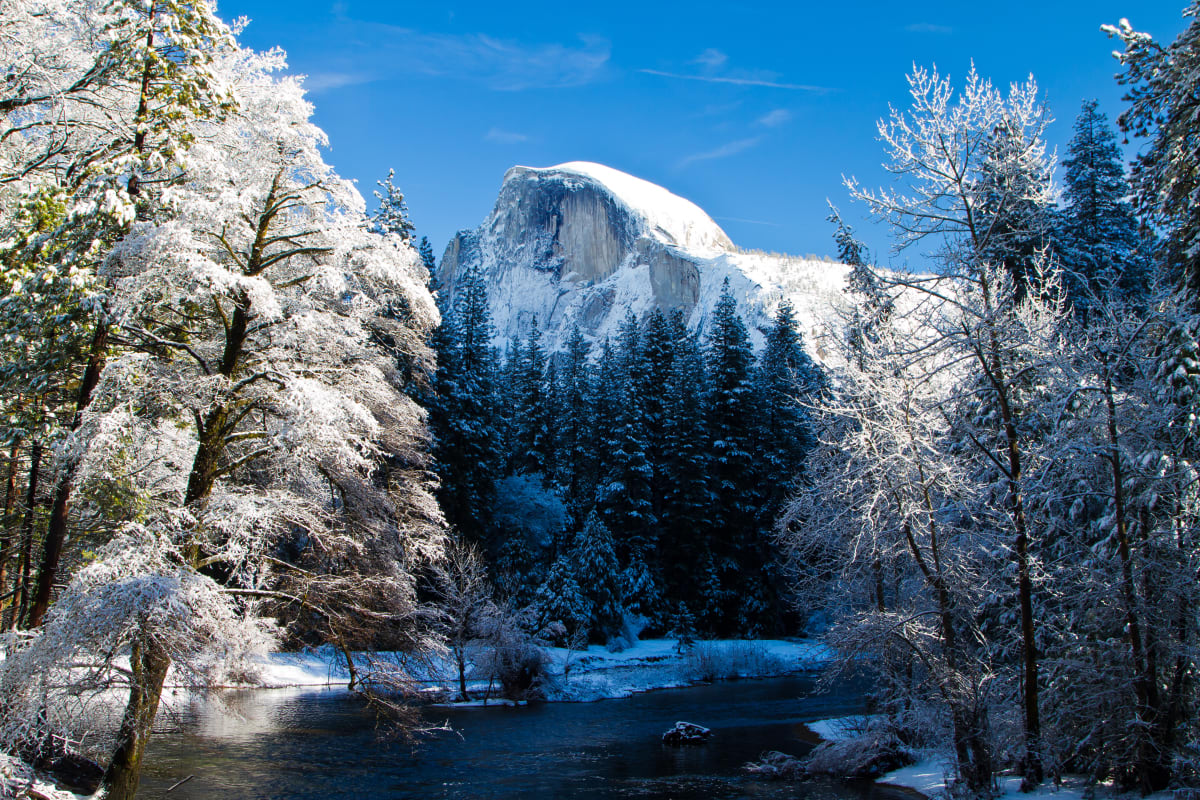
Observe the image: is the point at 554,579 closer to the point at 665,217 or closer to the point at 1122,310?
the point at 1122,310

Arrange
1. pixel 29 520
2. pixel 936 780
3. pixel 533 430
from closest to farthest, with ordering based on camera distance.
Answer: pixel 29 520, pixel 936 780, pixel 533 430

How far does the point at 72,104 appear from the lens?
8.24 m

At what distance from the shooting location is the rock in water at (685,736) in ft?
65.8

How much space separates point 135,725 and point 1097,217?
2845 cm

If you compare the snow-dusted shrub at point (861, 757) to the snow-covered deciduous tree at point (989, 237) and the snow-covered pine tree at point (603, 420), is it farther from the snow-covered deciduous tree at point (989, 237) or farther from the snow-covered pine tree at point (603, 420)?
the snow-covered pine tree at point (603, 420)

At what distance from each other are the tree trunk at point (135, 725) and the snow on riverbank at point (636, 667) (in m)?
19.4

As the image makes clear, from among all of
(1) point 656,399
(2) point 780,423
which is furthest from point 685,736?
(2) point 780,423

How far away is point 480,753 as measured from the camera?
18469 mm

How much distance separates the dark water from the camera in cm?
1495

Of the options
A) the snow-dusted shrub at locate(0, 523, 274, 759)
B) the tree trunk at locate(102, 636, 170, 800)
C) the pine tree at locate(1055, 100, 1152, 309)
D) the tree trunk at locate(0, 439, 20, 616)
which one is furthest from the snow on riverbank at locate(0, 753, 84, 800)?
the pine tree at locate(1055, 100, 1152, 309)

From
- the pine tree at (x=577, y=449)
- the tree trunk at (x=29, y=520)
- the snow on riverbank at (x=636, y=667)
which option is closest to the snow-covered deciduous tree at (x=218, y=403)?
the tree trunk at (x=29, y=520)

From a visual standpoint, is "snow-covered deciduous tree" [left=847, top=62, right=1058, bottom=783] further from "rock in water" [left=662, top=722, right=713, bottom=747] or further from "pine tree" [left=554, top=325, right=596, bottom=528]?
"pine tree" [left=554, top=325, right=596, bottom=528]

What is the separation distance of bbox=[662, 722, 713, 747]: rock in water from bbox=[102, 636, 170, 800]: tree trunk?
15.5 meters

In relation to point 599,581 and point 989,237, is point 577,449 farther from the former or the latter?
point 989,237
